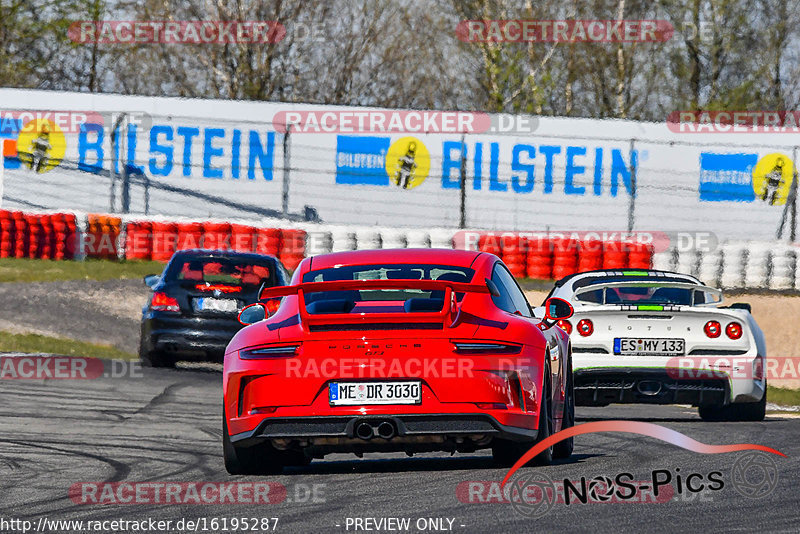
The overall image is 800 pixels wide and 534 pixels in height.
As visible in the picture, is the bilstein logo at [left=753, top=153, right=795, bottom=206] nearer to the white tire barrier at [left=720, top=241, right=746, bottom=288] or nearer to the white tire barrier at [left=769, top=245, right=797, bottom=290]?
the white tire barrier at [left=769, top=245, right=797, bottom=290]

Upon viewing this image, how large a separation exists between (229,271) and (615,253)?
1260 cm

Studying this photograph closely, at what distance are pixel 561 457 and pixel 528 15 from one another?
3912 cm

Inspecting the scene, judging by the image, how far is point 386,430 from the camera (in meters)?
8.01

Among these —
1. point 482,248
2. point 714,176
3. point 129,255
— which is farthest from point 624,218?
point 129,255

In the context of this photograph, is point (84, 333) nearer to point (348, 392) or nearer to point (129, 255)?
point (129, 255)

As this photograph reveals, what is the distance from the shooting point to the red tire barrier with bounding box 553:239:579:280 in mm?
28516

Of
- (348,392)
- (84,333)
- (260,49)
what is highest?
(260,49)

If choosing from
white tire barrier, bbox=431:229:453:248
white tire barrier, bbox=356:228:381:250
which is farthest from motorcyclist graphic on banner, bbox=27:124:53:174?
white tire barrier, bbox=431:229:453:248

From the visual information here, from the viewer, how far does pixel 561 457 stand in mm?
9141

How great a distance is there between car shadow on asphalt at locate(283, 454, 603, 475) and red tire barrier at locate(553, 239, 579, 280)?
62.7ft

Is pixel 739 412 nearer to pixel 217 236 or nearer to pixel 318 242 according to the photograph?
pixel 318 242

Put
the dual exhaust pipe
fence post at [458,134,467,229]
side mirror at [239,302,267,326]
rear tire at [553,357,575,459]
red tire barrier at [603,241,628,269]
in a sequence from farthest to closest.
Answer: fence post at [458,134,467,229] < red tire barrier at [603,241,628,269] < side mirror at [239,302,267,326] < rear tire at [553,357,575,459] < the dual exhaust pipe

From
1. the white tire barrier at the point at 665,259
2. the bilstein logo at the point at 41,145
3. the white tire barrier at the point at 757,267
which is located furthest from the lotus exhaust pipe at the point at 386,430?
the bilstein logo at the point at 41,145

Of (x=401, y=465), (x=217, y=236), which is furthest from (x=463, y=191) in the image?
(x=401, y=465)
